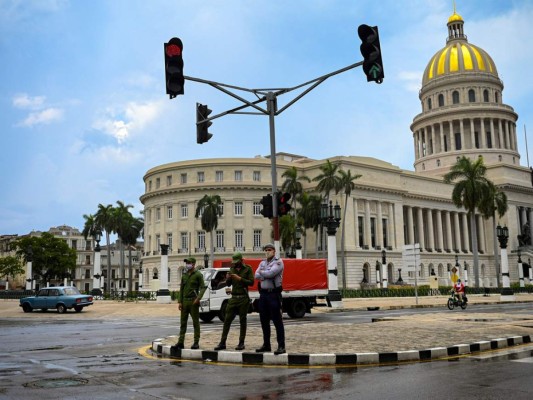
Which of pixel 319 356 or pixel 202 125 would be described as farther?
pixel 202 125

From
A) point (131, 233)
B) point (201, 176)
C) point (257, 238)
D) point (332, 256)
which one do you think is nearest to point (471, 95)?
point (257, 238)

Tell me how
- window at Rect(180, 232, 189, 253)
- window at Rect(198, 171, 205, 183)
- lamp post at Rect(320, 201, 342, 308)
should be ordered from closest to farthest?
lamp post at Rect(320, 201, 342, 308)
window at Rect(180, 232, 189, 253)
window at Rect(198, 171, 205, 183)

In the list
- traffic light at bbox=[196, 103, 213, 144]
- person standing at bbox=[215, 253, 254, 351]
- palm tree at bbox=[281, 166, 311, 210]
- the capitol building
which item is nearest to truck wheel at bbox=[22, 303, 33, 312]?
traffic light at bbox=[196, 103, 213, 144]

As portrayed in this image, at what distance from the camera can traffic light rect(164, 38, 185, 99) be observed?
14.2m

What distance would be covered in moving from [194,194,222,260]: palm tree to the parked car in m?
40.3

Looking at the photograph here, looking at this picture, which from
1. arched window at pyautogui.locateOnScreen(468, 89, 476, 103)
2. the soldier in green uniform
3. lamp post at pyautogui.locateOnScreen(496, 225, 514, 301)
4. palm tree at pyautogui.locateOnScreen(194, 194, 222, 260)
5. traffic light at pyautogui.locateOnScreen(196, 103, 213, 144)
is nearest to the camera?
the soldier in green uniform

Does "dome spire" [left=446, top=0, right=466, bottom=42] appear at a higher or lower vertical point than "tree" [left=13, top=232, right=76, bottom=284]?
higher

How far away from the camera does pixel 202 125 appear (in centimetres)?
1703

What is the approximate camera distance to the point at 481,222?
10144cm

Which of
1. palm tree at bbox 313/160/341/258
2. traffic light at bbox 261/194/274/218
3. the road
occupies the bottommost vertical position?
the road

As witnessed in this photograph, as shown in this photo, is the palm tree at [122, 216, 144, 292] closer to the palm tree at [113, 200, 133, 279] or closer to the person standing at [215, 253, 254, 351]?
the palm tree at [113, 200, 133, 279]

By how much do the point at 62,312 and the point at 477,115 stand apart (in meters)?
90.1

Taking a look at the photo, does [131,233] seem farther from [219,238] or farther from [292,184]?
[292,184]

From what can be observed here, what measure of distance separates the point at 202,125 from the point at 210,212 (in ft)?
184
